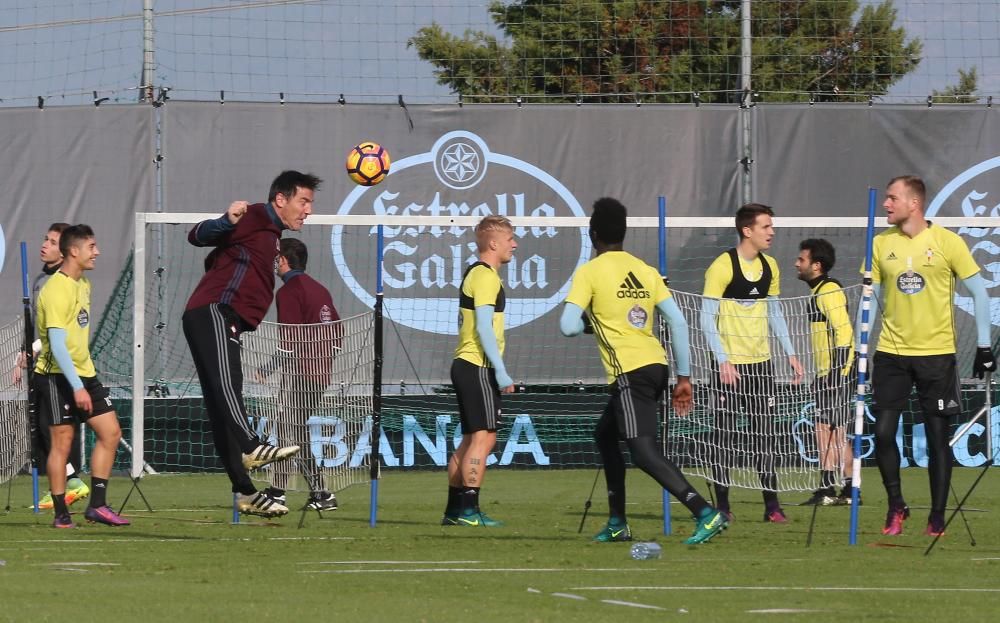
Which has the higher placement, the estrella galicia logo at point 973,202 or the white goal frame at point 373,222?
the estrella galicia logo at point 973,202

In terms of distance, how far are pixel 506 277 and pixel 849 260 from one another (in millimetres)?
3731

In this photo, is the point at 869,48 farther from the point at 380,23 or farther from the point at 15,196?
the point at 15,196

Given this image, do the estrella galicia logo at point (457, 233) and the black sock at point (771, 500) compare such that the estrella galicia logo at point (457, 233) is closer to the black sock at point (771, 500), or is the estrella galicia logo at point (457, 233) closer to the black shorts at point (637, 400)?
the black sock at point (771, 500)

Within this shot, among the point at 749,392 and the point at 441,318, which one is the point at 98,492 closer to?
the point at 749,392

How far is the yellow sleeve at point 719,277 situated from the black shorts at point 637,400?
1768mm

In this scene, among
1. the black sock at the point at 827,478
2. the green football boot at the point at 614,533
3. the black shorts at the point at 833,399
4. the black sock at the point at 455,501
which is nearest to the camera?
the green football boot at the point at 614,533

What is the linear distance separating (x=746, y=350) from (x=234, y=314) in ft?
11.2

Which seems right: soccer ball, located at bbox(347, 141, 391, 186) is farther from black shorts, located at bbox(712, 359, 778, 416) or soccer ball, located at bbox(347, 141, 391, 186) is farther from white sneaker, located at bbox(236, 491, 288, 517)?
white sneaker, located at bbox(236, 491, 288, 517)

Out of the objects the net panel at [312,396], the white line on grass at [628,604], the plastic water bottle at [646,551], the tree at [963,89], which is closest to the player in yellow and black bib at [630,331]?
the plastic water bottle at [646,551]

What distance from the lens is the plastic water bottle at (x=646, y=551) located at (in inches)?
309

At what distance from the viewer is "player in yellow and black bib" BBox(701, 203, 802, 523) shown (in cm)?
1002

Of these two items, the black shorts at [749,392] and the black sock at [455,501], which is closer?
the black shorts at [749,392]

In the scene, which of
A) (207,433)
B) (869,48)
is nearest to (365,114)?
(207,433)

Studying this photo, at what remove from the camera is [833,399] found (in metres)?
10.3
